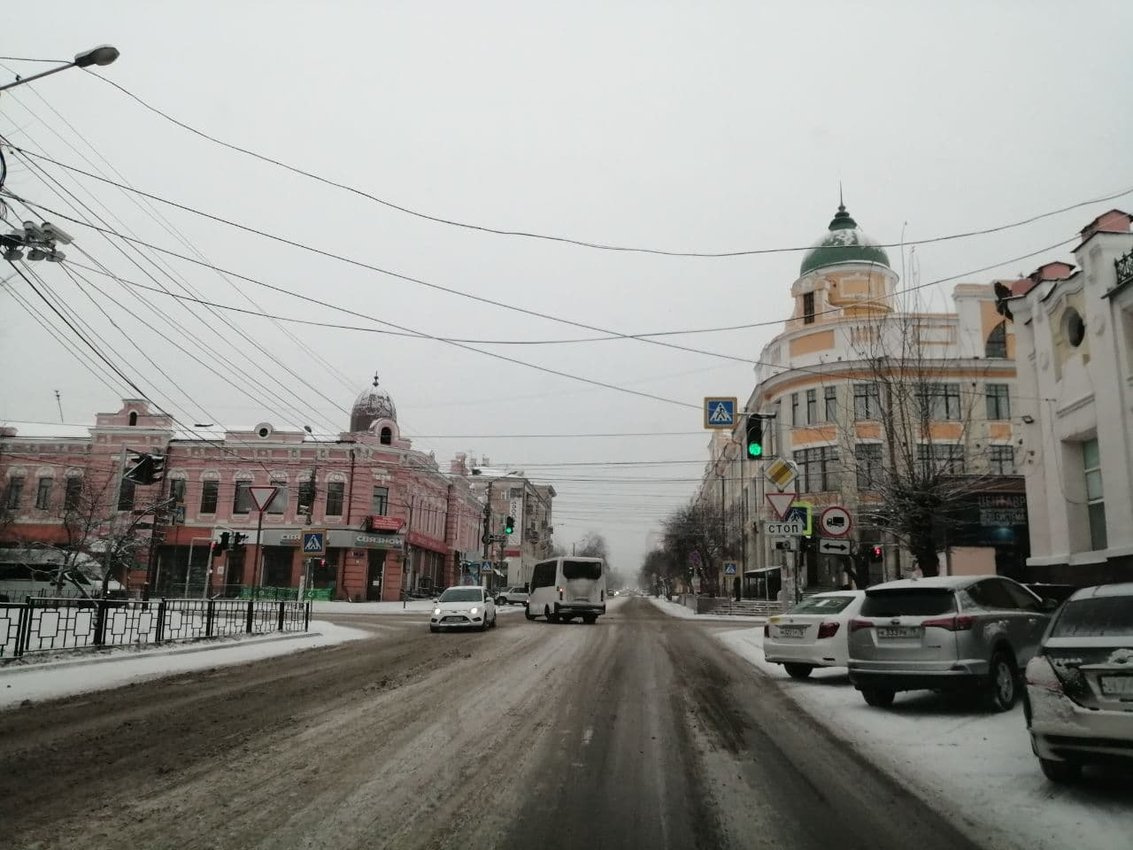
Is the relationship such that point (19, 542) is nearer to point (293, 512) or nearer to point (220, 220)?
point (293, 512)

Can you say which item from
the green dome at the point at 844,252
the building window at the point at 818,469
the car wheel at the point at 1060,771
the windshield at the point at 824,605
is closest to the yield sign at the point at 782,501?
the windshield at the point at 824,605

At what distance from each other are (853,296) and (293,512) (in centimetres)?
3850

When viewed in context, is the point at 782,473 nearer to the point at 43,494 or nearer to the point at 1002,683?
the point at 1002,683

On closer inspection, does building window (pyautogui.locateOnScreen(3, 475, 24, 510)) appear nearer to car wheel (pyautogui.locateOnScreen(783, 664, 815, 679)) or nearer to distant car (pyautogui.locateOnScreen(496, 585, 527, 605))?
distant car (pyautogui.locateOnScreen(496, 585, 527, 605))

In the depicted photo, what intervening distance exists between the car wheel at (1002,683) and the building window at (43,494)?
178 ft

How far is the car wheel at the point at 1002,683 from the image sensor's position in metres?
9.09

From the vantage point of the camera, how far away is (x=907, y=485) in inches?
731

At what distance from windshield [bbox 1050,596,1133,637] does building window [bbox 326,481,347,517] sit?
162 ft

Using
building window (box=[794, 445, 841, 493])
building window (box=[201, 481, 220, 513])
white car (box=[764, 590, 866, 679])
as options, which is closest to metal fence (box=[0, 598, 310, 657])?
white car (box=[764, 590, 866, 679])

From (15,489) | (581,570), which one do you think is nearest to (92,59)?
(581,570)

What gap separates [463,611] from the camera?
25.4 m

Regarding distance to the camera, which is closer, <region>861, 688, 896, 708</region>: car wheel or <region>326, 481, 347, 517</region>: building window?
<region>861, 688, 896, 708</region>: car wheel

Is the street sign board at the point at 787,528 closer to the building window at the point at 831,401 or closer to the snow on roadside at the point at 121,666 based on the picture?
the snow on roadside at the point at 121,666

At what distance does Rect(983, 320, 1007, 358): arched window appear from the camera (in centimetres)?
4891
